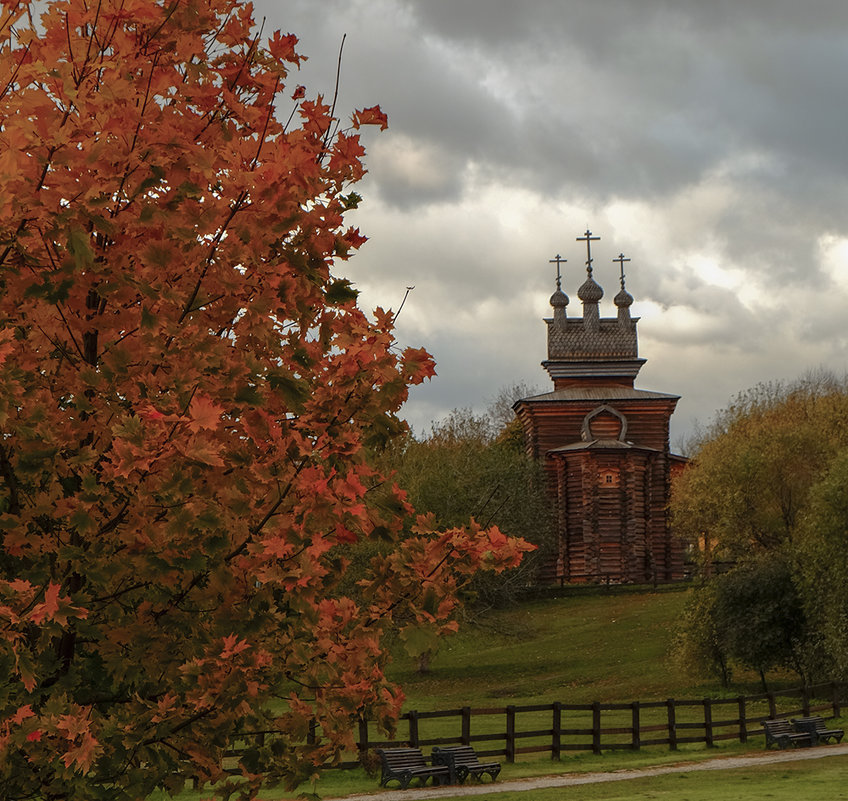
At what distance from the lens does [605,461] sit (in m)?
64.1

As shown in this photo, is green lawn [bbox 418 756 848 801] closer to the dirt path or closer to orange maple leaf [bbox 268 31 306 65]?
the dirt path

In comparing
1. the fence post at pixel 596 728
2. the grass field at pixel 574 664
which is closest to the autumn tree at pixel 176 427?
the fence post at pixel 596 728

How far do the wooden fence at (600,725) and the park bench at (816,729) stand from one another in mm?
948

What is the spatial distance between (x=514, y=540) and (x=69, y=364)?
2.18 meters

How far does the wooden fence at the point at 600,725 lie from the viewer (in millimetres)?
23844

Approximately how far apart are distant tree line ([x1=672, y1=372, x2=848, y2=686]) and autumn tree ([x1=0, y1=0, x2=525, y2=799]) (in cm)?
3196

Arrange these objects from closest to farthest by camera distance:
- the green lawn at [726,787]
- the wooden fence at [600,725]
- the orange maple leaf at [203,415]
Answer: the orange maple leaf at [203,415], the green lawn at [726,787], the wooden fence at [600,725]

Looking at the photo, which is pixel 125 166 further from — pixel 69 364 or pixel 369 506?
pixel 369 506

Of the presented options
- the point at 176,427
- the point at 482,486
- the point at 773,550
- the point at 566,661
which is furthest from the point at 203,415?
the point at 482,486

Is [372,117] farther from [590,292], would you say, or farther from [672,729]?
[590,292]

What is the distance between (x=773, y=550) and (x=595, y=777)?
72.1 ft

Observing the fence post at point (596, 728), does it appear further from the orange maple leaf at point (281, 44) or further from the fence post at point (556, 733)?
the orange maple leaf at point (281, 44)

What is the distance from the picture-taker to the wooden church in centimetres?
6397

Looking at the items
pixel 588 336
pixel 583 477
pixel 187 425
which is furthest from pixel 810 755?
pixel 588 336
